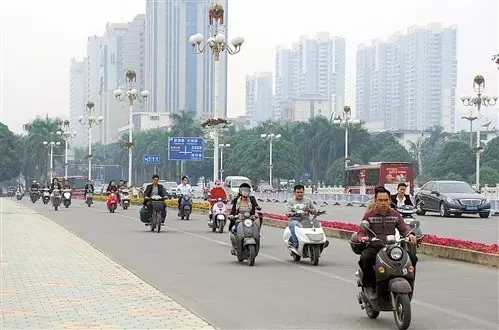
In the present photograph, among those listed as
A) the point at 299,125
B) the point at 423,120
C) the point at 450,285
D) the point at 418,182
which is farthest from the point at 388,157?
the point at 450,285

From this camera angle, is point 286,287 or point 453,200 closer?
point 286,287

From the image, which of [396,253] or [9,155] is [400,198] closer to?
[396,253]

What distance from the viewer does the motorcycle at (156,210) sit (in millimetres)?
25141

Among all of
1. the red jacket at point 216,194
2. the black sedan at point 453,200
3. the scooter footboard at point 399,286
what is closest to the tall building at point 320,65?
the black sedan at point 453,200

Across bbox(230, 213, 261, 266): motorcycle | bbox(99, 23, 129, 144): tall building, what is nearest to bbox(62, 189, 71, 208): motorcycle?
bbox(230, 213, 261, 266): motorcycle

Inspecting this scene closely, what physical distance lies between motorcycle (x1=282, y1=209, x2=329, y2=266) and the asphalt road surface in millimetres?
229

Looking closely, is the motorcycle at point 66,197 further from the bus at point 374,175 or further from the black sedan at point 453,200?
the black sedan at point 453,200

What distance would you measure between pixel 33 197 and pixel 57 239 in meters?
39.1

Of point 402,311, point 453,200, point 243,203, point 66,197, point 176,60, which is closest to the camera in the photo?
point 402,311

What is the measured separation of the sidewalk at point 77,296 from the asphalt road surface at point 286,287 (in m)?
0.36

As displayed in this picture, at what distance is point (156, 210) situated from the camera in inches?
1002

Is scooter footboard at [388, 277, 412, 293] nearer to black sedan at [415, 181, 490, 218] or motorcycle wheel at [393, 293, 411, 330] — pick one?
motorcycle wheel at [393, 293, 411, 330]

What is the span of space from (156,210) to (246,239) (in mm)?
9813

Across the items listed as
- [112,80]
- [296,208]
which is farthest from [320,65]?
[296,208]
